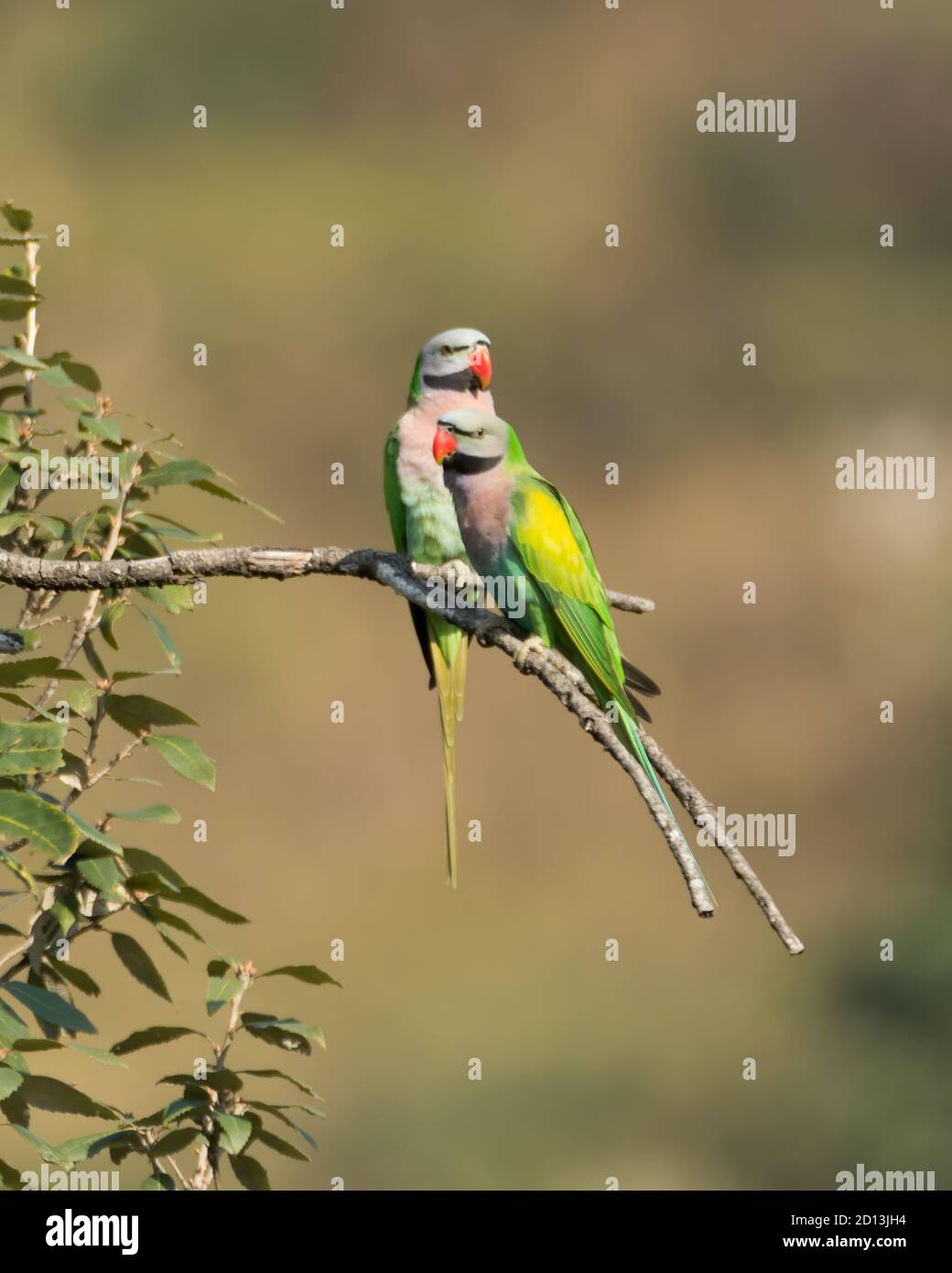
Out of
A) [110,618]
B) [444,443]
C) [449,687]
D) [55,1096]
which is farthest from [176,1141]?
[449,687]

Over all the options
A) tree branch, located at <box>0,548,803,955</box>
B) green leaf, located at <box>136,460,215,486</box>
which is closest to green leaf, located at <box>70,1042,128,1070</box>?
tree branch, located at <box>0,548,803,955</box>

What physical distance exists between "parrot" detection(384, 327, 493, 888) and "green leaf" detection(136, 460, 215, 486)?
4.45 feet

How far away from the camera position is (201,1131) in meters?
1.76

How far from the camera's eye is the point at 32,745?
1.62m

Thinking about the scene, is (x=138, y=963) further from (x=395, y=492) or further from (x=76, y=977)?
(x=395, y=492)

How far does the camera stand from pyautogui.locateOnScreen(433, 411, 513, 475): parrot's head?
2797 mm

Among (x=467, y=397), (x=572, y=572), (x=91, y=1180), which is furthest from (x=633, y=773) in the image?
(x=467, y=397)

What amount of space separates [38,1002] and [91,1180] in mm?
304

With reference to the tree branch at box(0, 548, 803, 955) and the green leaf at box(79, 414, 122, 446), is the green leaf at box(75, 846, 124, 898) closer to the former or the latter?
the tree branch at box(0, 548, 803, 955)

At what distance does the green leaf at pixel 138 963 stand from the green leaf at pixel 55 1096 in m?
0.24

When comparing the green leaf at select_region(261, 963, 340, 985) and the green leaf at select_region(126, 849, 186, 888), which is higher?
the green leaf at select_region(126, 849, 186, 888)

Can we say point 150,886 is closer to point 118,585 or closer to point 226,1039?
point 226,1039

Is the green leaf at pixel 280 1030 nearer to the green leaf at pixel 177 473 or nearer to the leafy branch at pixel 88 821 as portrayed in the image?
the leafy branch at pixel 88 821

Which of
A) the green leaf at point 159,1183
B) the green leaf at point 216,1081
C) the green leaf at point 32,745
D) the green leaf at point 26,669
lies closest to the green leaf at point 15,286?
the green leaf at point 26,669
